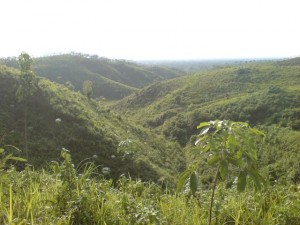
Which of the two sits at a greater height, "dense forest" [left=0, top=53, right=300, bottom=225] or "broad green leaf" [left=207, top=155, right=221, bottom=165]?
"broad green leaf" [left=207, top=155, right=221, bottom=165]

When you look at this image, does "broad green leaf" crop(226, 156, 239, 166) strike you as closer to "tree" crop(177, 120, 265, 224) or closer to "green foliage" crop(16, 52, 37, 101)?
"tree" crop(177, 120, 265, 224)

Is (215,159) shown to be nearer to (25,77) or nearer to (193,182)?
(193,182)

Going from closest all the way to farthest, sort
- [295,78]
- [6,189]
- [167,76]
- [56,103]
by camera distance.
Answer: [6,189], [56,103], [295,78], [167,76]

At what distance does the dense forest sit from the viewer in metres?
2.87

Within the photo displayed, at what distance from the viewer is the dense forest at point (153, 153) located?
287 cm

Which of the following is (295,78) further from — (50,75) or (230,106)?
(50,75)

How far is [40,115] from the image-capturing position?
2678cm

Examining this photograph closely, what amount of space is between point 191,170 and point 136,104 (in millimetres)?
66006

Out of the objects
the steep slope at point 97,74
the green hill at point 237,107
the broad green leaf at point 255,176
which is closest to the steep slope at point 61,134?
the green hill at point 237,107

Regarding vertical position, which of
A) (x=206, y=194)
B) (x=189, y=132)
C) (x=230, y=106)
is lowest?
(x=189, y=132)

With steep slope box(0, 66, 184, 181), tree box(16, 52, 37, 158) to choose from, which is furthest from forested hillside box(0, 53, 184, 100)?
tree box(16, 52, 37, 158)

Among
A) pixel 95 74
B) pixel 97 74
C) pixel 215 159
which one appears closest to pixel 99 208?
pixel 215 159

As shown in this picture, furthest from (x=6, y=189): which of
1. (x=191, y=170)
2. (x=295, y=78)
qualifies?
(x=295, y=78)

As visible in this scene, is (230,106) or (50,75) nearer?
(230,106)
